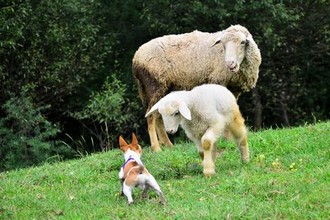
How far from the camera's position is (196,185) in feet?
25.4

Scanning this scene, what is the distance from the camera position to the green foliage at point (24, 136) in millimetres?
15844

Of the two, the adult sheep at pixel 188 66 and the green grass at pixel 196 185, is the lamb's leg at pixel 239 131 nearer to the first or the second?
the green grass at pixel 196 185

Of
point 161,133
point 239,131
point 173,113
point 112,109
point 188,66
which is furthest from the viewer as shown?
point 112,109

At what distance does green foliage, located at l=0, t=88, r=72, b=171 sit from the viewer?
15.8m

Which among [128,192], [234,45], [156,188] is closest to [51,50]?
[234,45]

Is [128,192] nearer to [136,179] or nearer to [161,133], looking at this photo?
[136,179]

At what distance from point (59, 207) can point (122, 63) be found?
12.7m

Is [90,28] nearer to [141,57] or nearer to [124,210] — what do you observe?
[141,57]

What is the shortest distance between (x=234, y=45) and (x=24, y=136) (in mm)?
7602

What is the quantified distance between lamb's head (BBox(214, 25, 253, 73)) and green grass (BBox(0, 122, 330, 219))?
3.38 ft

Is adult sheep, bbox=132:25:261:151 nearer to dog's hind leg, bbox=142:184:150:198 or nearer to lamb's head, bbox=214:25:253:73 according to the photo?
lamb's head, bbox=214:25:253:73

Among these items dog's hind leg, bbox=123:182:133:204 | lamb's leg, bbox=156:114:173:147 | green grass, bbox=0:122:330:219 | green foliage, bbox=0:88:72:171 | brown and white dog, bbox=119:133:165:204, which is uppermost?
brown and white dog, bbox=119:133:165:204

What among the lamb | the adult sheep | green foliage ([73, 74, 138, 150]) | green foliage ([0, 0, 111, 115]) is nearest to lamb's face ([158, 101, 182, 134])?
the lamb

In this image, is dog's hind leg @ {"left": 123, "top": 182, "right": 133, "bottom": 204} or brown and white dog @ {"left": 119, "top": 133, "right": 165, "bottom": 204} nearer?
brown and white dog @ {"left": 119, "top": 133, "right": 165, "bottom": 204}
